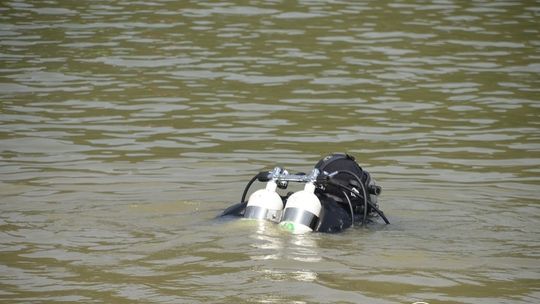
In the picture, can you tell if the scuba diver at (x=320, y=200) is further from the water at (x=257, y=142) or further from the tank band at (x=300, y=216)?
the water at (x=257, y=142)

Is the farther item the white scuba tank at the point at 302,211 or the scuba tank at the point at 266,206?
the scuba tank at the point at 266,206

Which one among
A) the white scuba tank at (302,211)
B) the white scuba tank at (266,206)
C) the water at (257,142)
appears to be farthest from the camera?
the white scuba tank at (266,206)

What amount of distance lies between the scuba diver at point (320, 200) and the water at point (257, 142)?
124 mm

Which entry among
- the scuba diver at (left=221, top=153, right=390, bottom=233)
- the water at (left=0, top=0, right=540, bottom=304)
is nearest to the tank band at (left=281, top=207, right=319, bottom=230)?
the scuba diver at (left=221, top=153, right=390, bottom=233)

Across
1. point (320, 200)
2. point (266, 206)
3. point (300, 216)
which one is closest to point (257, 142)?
point (320, 200)

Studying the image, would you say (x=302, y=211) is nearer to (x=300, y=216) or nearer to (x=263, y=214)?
(x=300, y=216)

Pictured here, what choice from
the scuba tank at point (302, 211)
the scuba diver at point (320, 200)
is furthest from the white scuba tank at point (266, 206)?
the scuba tank at point (302, 211)

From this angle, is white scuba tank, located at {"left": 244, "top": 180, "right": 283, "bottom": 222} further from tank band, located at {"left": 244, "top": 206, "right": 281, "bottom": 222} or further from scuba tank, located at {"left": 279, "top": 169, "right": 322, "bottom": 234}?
scuba tank, located at {"left": 279, "top": 169, "right": 322, "bottom": 234}

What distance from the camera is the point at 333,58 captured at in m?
15.7

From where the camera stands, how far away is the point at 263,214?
25.4 feet

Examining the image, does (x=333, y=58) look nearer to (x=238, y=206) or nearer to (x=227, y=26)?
(x=227, y=26)

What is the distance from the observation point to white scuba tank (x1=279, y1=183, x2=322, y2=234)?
7.54 m

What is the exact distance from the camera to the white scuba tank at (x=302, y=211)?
7.54 m

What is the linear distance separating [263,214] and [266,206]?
0.06 m
